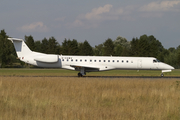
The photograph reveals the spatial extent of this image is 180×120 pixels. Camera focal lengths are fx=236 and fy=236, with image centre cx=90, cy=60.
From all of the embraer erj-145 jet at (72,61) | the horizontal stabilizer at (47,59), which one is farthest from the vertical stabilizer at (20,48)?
the horizontal stabilizer at (47,59)

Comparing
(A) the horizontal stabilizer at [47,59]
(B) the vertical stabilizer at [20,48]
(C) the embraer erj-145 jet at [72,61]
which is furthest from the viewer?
(B) the vertical stabilizer at [20,48]

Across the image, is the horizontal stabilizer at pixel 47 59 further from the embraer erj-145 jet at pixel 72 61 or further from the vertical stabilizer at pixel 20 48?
the vertical stabilizer at pixel 20 48

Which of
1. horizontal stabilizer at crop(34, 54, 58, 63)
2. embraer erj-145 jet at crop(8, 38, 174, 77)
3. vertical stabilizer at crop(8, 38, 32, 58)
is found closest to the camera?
horizontal stabilizer at crop(34, 54, 58, 63)

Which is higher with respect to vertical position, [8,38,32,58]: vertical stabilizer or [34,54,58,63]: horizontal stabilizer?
[8,38,32,58]: vertical stabilizer

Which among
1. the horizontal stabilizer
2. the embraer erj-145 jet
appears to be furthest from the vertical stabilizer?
the horizontal stabilizer

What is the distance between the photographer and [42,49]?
2837 inches

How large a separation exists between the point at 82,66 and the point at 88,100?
54.4ft

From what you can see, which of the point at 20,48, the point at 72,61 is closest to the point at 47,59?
the point at 72,61

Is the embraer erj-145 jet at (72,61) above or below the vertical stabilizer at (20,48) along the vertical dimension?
below

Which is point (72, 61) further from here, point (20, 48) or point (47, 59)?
point (20, 48)

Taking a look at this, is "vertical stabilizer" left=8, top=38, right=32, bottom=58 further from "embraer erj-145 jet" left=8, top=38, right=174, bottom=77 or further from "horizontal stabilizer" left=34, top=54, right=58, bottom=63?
"horizontal stabilizer" left=34, top=54, right=58, bottom=63

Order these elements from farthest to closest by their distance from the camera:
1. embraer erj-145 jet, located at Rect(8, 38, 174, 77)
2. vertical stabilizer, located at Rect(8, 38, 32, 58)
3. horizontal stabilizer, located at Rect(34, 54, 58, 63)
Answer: vertical stabilizer, located at Rect(8, 38, 32, 58) → embraer erj-145 jet, located at Rect(8, 38, 174, 77) → horizontal stabilizer, located at Rect(34, 54, 58, 63)

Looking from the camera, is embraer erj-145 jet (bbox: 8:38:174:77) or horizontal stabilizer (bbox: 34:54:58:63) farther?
embraer erj-145 jet (bbox: 8:38:174:77)

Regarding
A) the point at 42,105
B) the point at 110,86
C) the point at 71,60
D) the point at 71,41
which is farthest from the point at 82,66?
the point at 71,41
